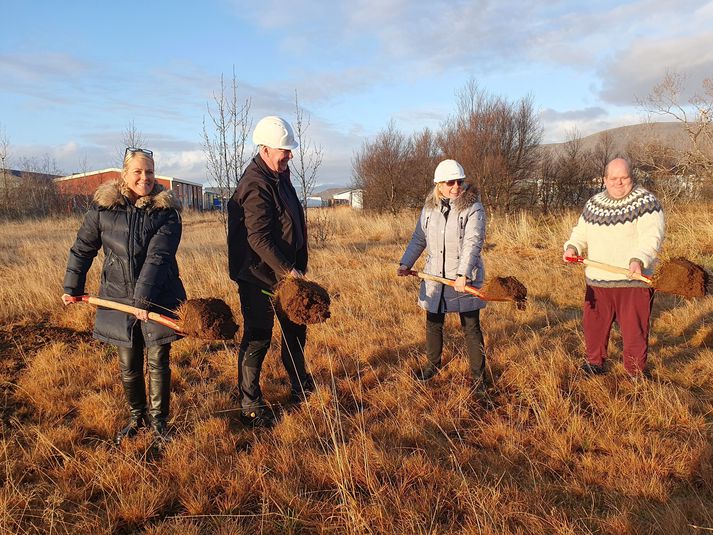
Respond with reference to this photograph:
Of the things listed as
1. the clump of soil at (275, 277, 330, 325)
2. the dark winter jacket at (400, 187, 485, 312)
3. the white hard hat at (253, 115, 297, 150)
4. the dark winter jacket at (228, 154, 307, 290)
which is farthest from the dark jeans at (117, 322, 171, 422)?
the dark winter jacket at (400, 187, 485, 312)

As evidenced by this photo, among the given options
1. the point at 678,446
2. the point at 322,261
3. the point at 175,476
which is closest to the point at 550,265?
the point at 322,261

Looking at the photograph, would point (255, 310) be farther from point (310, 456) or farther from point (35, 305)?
point (35, 305)

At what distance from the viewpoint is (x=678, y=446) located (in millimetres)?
2828

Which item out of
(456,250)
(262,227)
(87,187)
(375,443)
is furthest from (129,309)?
(87,187)

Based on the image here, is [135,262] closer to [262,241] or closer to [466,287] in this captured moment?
[262,241]

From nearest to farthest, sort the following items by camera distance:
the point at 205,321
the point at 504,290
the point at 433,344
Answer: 1. the point at 205,321
2. the point at 504,290
3. the point at 433,344

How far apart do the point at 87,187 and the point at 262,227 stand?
39.6 meters

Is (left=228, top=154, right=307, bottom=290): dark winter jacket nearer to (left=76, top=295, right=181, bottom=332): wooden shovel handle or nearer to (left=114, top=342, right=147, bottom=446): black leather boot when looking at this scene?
(left=76, top=295, right=181, bottom=332): wooden shovel handle

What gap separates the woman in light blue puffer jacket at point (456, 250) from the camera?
3.66m

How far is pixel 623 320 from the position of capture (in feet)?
12.6

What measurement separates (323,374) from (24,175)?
3228 centimetres

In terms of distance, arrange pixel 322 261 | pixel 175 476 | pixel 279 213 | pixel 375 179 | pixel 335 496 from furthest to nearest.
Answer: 1. pixel 375 179
2. pixel 322 261
3. pixel 279 213
4. pixel 175 476
5. pixel 335 496

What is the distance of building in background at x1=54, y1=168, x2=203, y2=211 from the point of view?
28984 millimetres

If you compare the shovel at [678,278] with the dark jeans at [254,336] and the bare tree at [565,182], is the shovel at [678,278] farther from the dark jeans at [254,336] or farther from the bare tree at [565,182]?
the bare tree at [565,182]
